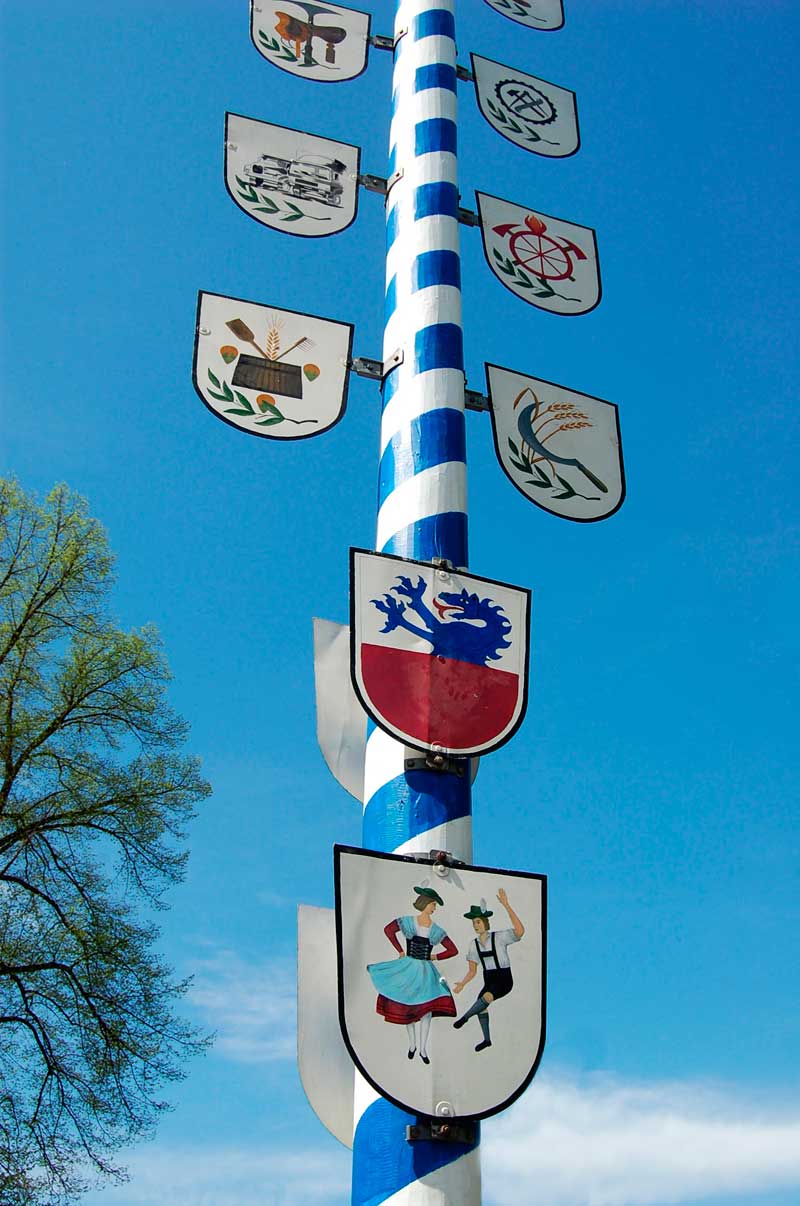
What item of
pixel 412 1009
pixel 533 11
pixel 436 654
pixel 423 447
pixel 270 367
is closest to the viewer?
pixel 412 1009

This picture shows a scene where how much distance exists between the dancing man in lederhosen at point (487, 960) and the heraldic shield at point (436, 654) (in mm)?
527

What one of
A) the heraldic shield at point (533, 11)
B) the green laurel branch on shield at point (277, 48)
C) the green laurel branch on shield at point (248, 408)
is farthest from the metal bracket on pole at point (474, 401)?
the heraldic shield at point (533, 11)

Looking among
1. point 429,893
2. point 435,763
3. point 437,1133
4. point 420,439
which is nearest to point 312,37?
point 420,439

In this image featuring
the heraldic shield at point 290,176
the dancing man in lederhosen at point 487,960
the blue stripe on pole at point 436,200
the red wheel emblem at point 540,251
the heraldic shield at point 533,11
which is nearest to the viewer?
the dancing man in lederhosen at point 487,960

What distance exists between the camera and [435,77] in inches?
215

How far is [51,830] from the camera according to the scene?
12.3m

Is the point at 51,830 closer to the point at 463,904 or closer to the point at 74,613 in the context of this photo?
the point at 74,613

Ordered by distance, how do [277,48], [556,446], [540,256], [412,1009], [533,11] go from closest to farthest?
[412,1009]
[556,446]
[540,256]
[277,48]
[533,11]

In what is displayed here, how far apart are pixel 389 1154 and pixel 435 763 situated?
39.7 inches

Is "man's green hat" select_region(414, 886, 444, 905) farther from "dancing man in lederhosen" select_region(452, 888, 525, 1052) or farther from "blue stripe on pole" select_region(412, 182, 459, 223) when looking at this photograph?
"blue stripe on pole" select_region(412, 182, 459, 223)

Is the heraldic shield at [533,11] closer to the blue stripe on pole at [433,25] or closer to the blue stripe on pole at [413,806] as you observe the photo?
the blue stripe on pole at [433,25]

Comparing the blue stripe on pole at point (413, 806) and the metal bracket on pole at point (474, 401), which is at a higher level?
the metal bracket on pole at point (474, 401)

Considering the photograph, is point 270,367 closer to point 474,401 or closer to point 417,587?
point 474,401

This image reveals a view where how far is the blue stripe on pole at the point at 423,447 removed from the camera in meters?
4.05
